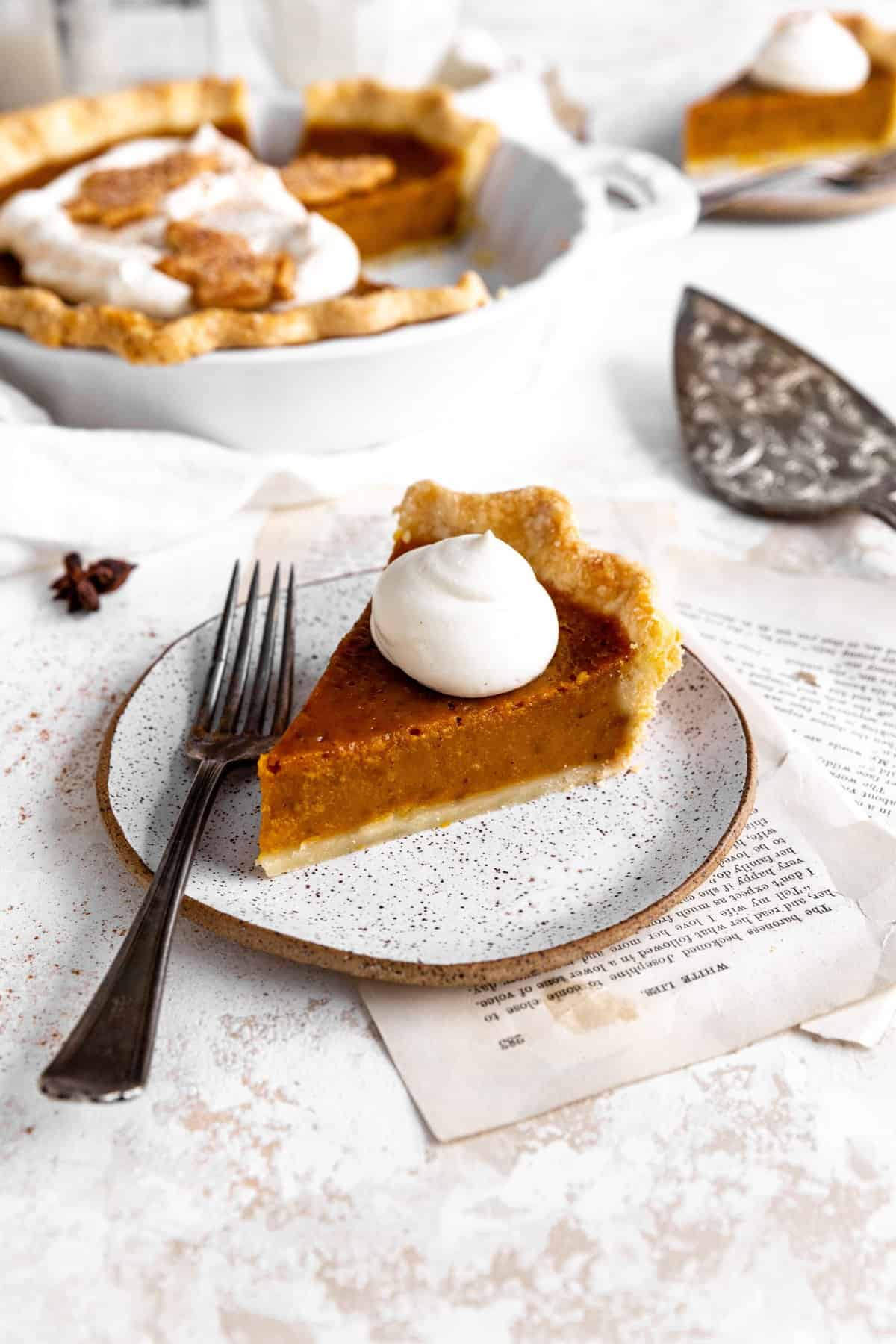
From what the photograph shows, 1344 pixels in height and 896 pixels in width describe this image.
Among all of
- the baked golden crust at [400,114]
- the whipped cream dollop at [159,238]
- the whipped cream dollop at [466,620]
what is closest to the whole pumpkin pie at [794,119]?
the baked golden crust at [400,114]

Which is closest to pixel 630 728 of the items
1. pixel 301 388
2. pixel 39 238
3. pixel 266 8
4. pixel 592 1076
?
pixel 592 1076

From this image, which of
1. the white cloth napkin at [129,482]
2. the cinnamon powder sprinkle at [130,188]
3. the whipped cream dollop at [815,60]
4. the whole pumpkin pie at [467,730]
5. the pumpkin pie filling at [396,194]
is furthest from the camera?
the whipped cream dollop at [815,60]

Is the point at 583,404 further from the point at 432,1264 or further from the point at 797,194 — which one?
the point at 432,1264

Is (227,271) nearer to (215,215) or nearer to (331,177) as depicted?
(215,215)

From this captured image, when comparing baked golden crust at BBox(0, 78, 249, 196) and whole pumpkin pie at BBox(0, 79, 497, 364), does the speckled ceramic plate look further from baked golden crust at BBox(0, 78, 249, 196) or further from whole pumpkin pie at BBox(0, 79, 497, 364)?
baked golden crust at BBox(0, 78, 249, 196)

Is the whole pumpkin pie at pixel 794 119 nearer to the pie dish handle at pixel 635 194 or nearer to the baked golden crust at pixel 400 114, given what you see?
the pie dish handle at pixel 635 194

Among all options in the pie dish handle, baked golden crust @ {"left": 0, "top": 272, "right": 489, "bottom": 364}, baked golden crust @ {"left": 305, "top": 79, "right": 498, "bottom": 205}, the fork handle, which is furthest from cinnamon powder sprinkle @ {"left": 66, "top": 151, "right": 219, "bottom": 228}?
the fork handle

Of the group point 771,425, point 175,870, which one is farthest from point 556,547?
point 771,425
